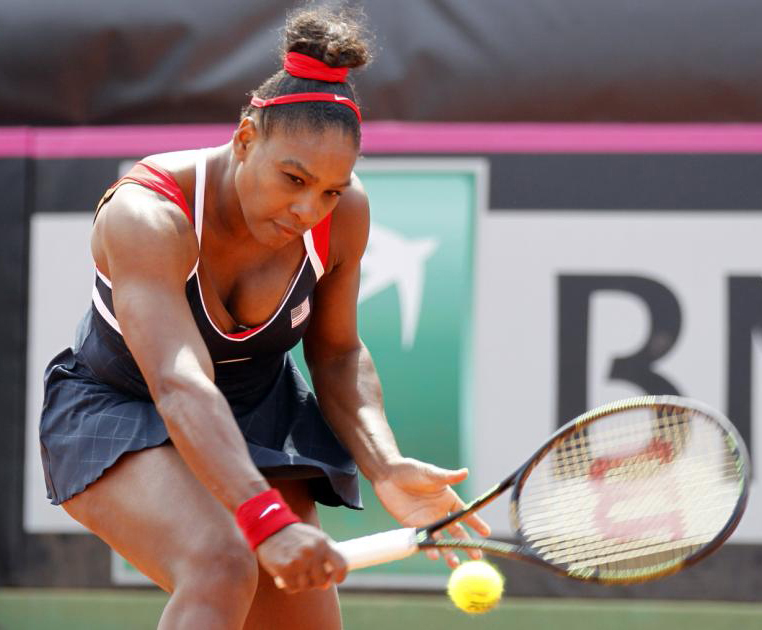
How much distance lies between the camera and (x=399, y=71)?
14.4 ft

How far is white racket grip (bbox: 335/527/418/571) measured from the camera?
2.46 metres

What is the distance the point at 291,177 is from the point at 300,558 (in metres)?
0.69

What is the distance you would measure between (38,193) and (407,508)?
222cm

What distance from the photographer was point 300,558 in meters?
2.25

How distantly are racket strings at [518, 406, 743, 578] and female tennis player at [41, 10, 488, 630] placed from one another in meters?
0.16

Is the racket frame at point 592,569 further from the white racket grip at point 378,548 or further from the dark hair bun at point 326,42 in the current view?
the dark hair bun at point 326,42

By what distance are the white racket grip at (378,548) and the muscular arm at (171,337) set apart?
0.23 metres

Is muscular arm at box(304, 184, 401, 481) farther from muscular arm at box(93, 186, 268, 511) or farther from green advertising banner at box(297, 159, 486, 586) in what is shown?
green advertising banner at box(297, 159, 486, 586)

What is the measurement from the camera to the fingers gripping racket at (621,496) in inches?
101

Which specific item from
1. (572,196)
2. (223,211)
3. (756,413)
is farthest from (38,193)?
(756,413)

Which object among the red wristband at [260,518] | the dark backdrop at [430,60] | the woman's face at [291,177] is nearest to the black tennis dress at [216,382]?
the woman's face at [291,177]

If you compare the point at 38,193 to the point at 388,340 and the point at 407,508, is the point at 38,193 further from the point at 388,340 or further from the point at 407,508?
the point at 407,508

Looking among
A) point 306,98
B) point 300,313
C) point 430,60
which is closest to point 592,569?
point 300,313

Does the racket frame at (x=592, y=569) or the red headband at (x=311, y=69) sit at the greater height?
the red headband at (x=311, y=69)
